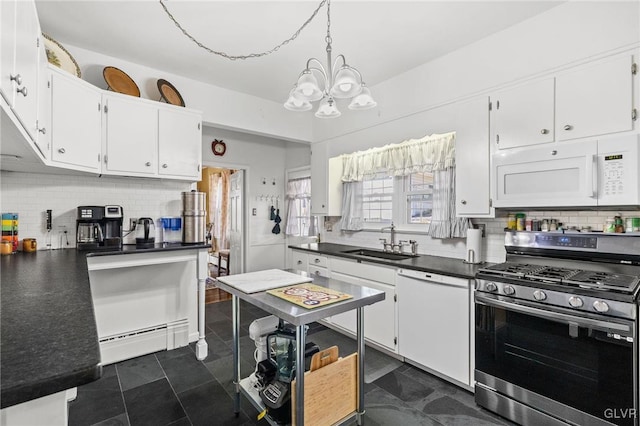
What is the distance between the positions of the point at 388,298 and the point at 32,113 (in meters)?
2.71

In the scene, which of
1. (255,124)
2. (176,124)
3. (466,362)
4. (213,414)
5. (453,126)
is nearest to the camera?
(213,414)

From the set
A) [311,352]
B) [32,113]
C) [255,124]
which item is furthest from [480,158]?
[32,113]

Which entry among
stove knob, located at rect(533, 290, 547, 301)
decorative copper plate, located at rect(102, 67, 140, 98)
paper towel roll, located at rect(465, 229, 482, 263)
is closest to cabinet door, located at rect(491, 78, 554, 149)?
paper towel roll, located at rect(465, 229, 482, 263)

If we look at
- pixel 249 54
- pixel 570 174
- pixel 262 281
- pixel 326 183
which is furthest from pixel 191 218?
pixel 570 174

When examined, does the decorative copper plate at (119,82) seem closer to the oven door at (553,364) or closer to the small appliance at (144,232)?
the small appliance at (144,232)

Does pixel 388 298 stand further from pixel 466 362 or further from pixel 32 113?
pixel 32 113

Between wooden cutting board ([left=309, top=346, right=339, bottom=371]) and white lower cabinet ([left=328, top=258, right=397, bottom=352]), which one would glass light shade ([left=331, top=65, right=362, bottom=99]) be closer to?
wooden cutting board ([left=309, top=346, right=339, bottom=371])

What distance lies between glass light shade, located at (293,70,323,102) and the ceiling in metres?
0.70

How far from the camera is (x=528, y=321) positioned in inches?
73.5

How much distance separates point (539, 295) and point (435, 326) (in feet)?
2.68

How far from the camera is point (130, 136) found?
9.07 ft

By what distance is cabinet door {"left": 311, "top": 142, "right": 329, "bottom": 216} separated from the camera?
13.4ft

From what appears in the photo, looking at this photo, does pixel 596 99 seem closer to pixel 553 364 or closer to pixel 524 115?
pixel 524 115

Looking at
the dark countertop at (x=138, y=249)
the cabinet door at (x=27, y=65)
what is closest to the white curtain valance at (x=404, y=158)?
the dark countertop at (x=138, y=249)
